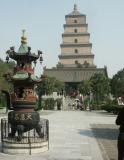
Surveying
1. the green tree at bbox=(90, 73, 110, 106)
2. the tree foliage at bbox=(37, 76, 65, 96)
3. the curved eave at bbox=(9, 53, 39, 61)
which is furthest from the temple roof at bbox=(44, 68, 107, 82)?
the curved eave at bbox=(9, 53, 39, 61)

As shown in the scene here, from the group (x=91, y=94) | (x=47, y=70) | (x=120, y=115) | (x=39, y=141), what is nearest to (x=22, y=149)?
(x=39, y=141)

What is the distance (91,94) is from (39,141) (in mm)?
57533

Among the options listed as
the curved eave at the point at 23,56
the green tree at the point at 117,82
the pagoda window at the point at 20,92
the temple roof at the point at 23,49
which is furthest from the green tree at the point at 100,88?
the pagoda window at the point at 20,92

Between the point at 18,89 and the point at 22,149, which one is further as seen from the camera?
the point at 18,89

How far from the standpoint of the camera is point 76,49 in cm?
8675

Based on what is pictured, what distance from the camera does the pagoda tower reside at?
8606cm

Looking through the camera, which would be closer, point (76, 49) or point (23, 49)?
point (23, 49)

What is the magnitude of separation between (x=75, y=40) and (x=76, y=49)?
2036 mm

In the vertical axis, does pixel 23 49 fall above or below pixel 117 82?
below

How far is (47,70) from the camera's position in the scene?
93.4 m

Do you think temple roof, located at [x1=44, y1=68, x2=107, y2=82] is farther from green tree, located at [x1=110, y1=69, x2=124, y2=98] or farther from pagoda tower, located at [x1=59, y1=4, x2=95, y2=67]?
green tree, located at [x1=110, y1=69, x2=124, y2=98]

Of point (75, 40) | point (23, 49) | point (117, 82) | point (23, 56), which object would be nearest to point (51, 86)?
point (117, 82)

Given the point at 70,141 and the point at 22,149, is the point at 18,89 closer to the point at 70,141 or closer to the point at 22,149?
the point at 22,149

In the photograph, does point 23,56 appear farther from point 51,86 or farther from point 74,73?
point 74,73
